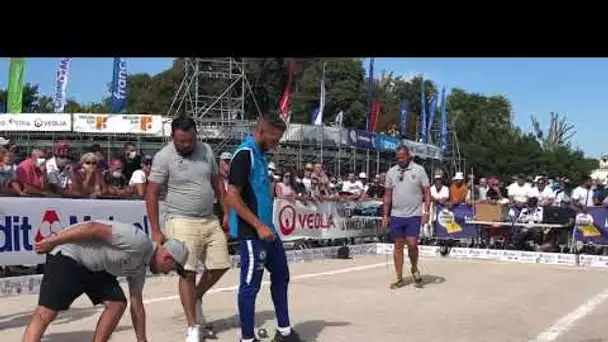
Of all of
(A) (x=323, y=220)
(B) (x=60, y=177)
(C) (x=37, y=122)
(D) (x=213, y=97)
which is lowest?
(A) (x=323, y=220)

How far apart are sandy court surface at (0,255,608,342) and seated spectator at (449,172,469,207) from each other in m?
4.70

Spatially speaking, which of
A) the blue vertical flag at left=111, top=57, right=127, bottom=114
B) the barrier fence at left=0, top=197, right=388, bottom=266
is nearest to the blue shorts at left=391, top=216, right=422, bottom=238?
the barrier fence at left=0, top=197, right=388, bottom=266

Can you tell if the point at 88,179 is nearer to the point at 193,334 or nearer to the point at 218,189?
the point at 218,189

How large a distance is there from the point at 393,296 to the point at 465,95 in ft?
324

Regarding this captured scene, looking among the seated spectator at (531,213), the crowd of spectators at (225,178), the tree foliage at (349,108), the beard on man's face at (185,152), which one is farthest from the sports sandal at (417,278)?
the tree foliage at (349,108)

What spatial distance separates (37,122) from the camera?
3434 cm

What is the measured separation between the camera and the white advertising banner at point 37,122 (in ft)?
112

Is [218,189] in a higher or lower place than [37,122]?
lower

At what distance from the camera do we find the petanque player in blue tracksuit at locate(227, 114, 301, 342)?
20.3 feet

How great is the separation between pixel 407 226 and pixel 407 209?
21 centimetres

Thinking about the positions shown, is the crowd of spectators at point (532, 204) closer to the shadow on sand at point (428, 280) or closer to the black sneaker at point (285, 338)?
the shadow on sand at point (428, 280)

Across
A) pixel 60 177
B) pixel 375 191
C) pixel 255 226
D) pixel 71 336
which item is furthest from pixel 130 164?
pixel 255 226

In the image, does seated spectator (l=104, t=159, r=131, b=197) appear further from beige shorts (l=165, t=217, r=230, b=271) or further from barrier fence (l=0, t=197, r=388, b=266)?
beige shorts (l=165, t=217, r=230, b=271)
